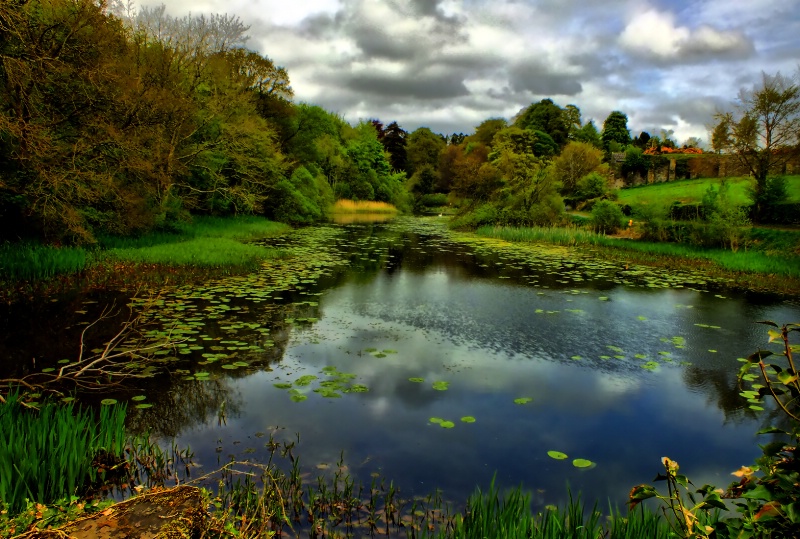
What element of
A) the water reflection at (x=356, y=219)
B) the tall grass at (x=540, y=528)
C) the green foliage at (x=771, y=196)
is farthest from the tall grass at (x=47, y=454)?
the water reflection at (x=356, y=219)

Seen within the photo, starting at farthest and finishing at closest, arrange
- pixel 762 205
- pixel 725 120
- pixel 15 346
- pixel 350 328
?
pixel 725 120 < pixel 762 205 < pixel 350 328 < pixel 15 346

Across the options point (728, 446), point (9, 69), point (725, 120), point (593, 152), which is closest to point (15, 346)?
point (9, 69)

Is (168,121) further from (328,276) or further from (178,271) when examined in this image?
(328,276)

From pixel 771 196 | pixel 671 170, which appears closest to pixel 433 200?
pixel 671 170

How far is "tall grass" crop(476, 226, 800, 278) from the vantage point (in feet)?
49.4

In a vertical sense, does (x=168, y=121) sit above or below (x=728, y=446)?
above

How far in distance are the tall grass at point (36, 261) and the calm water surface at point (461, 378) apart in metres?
1.77

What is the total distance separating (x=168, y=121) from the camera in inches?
686

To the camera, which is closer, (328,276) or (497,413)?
(497,413)

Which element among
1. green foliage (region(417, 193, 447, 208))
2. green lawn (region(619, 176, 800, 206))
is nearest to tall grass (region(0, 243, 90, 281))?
green lawn (region(619, 176, 800, 206))

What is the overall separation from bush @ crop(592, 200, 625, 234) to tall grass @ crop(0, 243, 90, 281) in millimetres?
22434

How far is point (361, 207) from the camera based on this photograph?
52469 millimetres

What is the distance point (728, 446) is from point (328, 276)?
33.3 ft

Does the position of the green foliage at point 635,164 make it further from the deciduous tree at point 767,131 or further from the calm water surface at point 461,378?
the calm water surface at point 461,378
